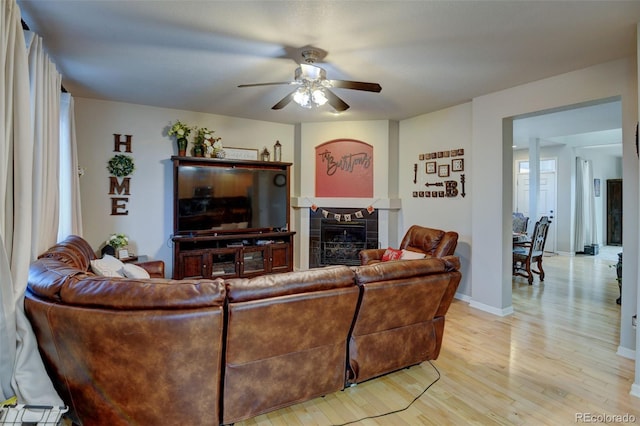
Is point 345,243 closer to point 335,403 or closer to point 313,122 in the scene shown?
point 313,122

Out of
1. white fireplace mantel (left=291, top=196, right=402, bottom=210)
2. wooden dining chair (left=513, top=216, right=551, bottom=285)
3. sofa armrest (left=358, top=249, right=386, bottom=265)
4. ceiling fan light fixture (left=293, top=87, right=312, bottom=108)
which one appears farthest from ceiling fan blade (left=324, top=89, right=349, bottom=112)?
wooden dining chair (left=513, top=216, right=551, bottom=285)

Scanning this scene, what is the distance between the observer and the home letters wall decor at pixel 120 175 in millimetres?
4402

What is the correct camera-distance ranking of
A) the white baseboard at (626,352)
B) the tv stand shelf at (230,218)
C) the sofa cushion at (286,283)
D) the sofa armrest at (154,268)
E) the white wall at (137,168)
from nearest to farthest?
the sofa cushion at (286,283) < the white baseboard at (626,352) < the sofa armrest at (154,268) < the white wall at (137,168) < the tv stand shelf at (230,218)

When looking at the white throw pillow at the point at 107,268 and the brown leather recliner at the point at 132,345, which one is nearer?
the brown leather recliner at the point at 132,345

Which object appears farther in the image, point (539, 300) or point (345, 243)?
point (345, 243)

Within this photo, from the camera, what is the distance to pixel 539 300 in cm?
436

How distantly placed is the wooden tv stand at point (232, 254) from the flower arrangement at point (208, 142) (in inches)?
47.5

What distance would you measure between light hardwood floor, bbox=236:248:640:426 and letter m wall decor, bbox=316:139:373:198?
245 cm

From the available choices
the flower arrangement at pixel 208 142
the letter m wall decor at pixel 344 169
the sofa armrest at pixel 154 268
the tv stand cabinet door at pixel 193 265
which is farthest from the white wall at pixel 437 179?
the sofa armrest at pixel 154 268

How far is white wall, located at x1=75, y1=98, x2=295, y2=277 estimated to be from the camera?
430 cm

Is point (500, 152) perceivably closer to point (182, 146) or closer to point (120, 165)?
point (182, 146)

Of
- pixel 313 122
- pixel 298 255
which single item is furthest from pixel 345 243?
pixel 313 122

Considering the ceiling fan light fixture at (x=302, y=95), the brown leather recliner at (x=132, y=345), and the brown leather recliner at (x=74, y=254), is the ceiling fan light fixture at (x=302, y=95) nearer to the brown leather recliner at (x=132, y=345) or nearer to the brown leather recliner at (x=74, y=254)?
the brown leather recliner at (x=132, y=345)

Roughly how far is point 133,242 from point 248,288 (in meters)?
3.59
